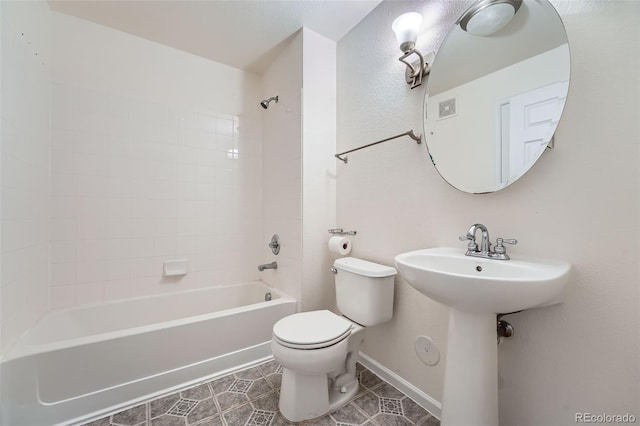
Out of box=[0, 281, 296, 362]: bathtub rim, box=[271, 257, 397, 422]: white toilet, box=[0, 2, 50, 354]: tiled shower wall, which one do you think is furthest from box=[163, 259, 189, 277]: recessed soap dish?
box=[271, 257, 397, 422]: white toilet

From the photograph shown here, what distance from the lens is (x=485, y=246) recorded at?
996mm

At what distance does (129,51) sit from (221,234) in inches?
60.3

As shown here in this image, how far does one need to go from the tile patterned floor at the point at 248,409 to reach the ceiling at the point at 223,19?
2.29m

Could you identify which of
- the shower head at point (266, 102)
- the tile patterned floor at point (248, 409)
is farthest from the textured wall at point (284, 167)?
the tile patterned floor at point (248, 409)

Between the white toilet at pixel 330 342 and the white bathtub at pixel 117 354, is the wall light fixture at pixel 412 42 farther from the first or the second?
the white bathtub at pixel 117 354

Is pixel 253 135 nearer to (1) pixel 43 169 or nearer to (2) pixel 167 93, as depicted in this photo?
(2) pixel 167 93

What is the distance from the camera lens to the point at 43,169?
1514mm

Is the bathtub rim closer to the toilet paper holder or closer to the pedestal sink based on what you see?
the toilet paper holder

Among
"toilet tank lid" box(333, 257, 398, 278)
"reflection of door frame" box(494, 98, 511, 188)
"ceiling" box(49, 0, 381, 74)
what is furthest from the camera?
"ceiling" box(49, 0, 381, 74)

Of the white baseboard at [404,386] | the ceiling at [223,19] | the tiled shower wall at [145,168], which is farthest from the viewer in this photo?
the tiled shower wall at [145,168]

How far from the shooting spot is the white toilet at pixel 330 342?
1114 mm

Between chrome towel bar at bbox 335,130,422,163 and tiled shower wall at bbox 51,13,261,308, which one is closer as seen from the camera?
chrome towel bar at bbox 335,130,422,163

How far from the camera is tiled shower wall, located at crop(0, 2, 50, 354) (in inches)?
45.0

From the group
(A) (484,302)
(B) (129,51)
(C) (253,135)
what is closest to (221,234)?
(C) (253,135)
